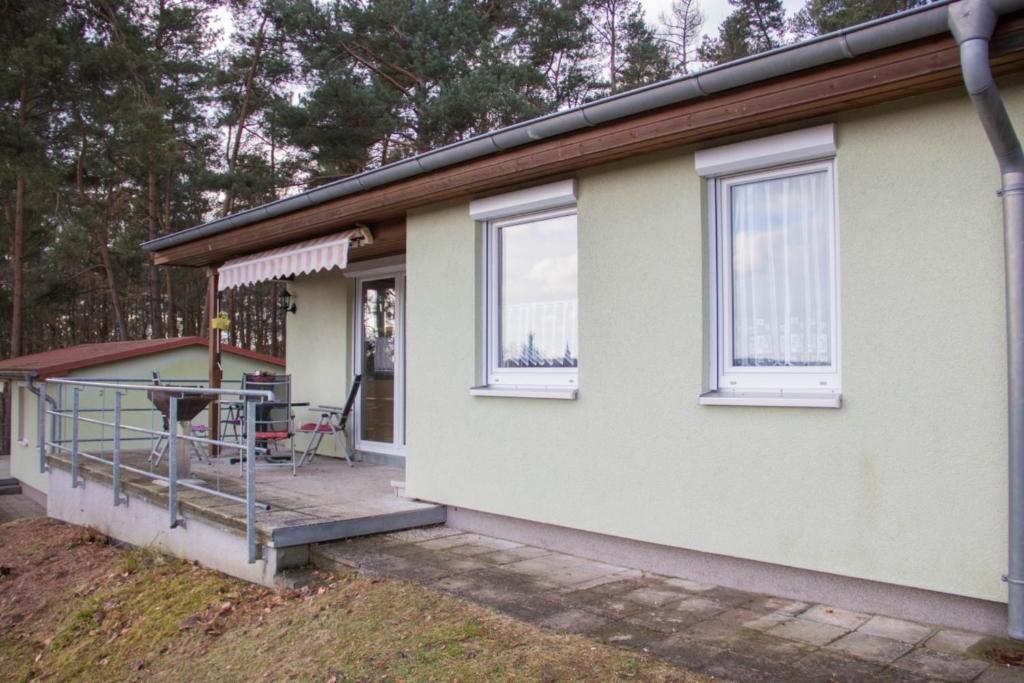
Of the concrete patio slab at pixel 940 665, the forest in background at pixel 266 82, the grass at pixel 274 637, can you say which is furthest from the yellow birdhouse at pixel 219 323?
the forest in background at pixel 266 82

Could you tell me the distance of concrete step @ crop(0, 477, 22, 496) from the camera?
60.1 feet

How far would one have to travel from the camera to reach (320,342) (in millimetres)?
11016

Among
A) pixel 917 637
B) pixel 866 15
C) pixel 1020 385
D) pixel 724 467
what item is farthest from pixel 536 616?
pixel 866 15

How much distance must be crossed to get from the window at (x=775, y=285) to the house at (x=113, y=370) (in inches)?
438

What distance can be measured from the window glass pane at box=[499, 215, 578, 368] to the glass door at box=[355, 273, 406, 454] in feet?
10.1

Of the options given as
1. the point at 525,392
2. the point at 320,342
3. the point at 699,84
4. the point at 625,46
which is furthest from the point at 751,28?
the point at 699,84

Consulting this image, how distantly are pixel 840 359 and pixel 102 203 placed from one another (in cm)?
2586

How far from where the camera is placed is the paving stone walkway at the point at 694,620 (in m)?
3.67

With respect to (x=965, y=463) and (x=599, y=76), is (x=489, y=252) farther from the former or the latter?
(x=599, y=76)

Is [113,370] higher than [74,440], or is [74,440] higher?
[113,370]

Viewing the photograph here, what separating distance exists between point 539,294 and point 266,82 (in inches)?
731

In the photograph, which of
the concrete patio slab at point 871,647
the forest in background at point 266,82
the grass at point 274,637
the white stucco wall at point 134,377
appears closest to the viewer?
the concrete patio slab at point 871,647

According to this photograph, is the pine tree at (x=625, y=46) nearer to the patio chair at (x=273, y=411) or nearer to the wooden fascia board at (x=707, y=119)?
the patio chair at (x=273, y=411)

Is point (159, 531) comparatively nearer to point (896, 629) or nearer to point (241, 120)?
point (896, 629)
